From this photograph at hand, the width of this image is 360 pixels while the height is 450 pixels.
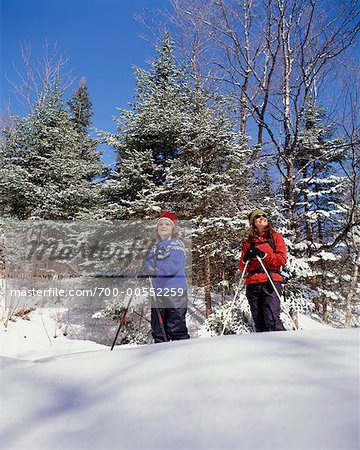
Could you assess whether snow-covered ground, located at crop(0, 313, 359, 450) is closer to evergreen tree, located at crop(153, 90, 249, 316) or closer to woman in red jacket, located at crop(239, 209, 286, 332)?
woman in red jacket, located at crop(239, 209, 286, 332)

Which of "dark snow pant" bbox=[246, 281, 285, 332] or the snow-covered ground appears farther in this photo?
"dark snow pant" bbox=[246, 281, 285, 332]

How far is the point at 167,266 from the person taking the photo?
3771 mm

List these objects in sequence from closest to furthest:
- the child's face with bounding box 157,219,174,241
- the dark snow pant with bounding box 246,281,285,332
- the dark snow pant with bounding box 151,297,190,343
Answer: the dark snow pant with bounding box 246,281,285,332 → the dark snow pant with bounding box 151,297,190,343 → the child's face with bounding box 157,219,174,241

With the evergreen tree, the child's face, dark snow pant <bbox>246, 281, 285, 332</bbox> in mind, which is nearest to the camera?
dark snow pant <bbox>246, 281, 285, 332</bbox>

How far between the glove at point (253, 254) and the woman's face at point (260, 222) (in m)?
0.32

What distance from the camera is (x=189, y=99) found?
791 cm

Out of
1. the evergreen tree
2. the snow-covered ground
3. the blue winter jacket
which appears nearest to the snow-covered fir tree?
the evergreen tree

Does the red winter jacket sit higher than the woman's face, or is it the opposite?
the woman's face

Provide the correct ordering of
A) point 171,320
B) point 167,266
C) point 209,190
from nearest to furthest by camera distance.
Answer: point 171,320 < point 167,266 < point 209,190

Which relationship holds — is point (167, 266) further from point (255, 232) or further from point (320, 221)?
point (320, 221)

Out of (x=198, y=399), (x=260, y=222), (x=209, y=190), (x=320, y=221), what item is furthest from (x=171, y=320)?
(x=320, y=221)

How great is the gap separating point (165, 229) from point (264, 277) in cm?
144

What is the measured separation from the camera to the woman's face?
3.77m

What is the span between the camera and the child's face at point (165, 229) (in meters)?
4.08
